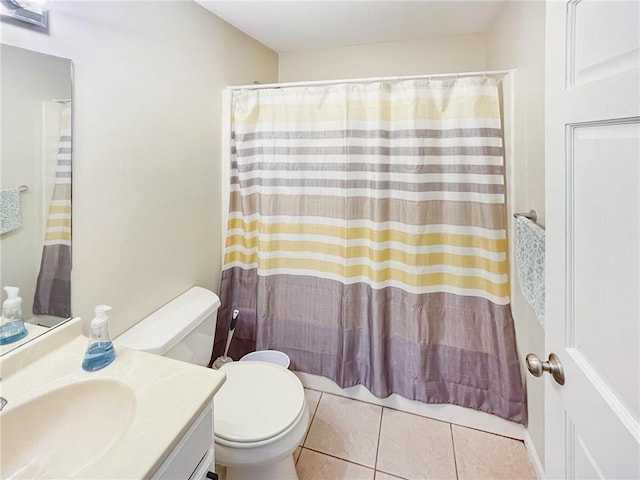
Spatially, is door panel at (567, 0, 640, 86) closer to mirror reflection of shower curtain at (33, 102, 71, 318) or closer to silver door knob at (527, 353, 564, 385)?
silver door knob at (527, 353, 564, 385)

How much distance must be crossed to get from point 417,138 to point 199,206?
121 cm

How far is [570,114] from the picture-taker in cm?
66

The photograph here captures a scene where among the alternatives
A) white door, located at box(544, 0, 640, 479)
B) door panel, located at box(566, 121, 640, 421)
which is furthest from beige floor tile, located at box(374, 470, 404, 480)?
door panel, located at box(566, 121, 640, 421)

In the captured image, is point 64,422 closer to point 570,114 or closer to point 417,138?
point 570,114

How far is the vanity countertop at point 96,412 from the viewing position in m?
0.68

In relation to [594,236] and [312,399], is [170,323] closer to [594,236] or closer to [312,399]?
[312,399]

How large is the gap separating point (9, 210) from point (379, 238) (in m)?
1.44

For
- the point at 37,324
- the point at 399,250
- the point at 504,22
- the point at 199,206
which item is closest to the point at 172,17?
the point at 199,206

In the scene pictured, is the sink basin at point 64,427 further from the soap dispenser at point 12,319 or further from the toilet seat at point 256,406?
the toilet seat at point 256,406

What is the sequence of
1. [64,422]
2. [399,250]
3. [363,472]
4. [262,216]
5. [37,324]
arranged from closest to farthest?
1. [64,422]
2. [37,324]
3. [363,472]
4. [399,250]
5. [262,216]

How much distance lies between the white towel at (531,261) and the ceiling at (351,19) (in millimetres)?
1258

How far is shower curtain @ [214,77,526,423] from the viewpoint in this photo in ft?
5.08

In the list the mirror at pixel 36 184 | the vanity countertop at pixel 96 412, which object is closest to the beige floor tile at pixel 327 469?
the vanity countertop at pixel 96 412

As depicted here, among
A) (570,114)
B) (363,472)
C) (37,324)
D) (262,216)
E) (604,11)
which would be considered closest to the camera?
(604,11)
